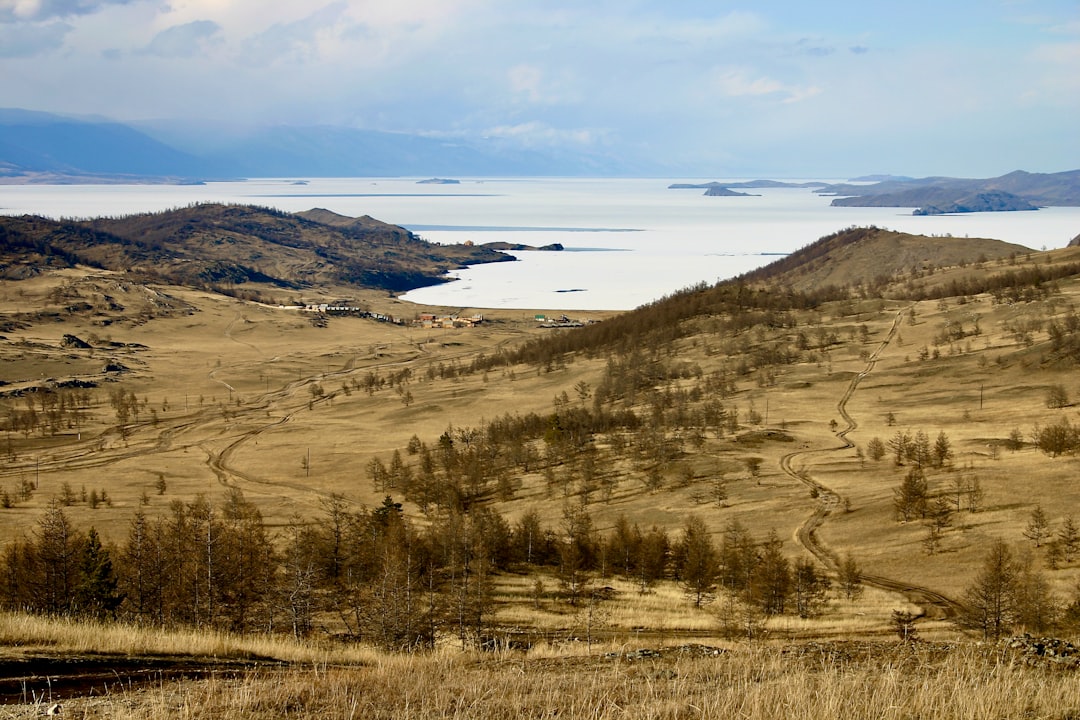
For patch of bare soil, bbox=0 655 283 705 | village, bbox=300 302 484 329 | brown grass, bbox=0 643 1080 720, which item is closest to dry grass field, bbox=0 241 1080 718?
brown grass, bbox=0 643 1080 720

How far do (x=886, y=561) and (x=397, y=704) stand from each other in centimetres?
3180

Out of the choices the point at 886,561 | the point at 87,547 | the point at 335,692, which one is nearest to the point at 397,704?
the point at 335,692

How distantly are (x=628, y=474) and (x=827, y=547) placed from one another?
67.2 ft

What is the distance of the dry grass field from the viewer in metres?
9.49

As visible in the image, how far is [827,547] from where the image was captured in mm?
39188

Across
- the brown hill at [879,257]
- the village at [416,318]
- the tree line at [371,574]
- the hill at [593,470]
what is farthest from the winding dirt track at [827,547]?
the brown hill at [879,257]

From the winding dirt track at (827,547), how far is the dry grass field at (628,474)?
0.28 metres

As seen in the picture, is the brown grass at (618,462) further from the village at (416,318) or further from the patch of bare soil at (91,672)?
the village at (416,318)

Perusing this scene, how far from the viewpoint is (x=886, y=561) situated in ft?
118

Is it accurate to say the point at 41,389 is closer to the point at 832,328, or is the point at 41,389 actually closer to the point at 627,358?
the point at 627,358

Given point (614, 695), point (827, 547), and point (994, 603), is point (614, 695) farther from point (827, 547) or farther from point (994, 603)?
Result: point (827, 547)

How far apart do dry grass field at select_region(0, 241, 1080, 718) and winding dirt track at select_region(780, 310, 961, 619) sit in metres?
0.28

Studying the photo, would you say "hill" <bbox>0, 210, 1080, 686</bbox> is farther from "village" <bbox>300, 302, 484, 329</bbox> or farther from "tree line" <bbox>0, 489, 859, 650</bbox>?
"village" <bbox>300, 302, 484, 329</bbox>

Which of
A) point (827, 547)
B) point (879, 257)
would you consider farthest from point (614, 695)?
point (879, 257)
